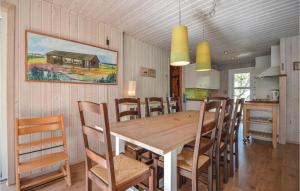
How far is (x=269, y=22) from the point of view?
103 inches

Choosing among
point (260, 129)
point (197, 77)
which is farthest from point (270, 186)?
point (197, 77)

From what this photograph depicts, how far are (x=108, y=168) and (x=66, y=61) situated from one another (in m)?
1.94

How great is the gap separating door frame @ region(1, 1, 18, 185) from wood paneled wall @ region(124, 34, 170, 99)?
1.84 meters

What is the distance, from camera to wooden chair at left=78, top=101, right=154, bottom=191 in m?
0.94

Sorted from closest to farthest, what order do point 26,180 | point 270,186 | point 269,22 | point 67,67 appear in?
1. point 270,186
2. point 26,180
3. point 67,67
4. point 269,22

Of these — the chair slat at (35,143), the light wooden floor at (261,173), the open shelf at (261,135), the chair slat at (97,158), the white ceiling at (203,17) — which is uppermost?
the white ceiling at (203,17)

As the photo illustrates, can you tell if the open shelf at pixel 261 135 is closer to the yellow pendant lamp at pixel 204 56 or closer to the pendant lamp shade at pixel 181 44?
the yellow pendant lamp at pixel 204 56

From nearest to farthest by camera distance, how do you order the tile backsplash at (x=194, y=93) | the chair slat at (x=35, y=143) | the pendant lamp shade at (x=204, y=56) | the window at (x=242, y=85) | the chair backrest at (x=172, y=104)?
the chair slat at (x=35, y=143) → the pendant lamp shade at (x=204, y=56) → the chair backrest at (x=172, y=104) → the tile backsplash at (x=194, y=93) → the window at (x=242, y=85)

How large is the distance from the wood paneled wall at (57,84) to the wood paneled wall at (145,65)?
25.0 inches

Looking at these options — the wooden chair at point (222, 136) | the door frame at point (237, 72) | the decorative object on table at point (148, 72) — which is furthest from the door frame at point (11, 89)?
the door frame at point (237, 72)

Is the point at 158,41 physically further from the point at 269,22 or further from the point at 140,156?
the point at 140,156

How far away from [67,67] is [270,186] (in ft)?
10.3

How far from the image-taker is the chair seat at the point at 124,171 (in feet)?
3.59

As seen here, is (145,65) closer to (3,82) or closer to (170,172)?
(3,82)
